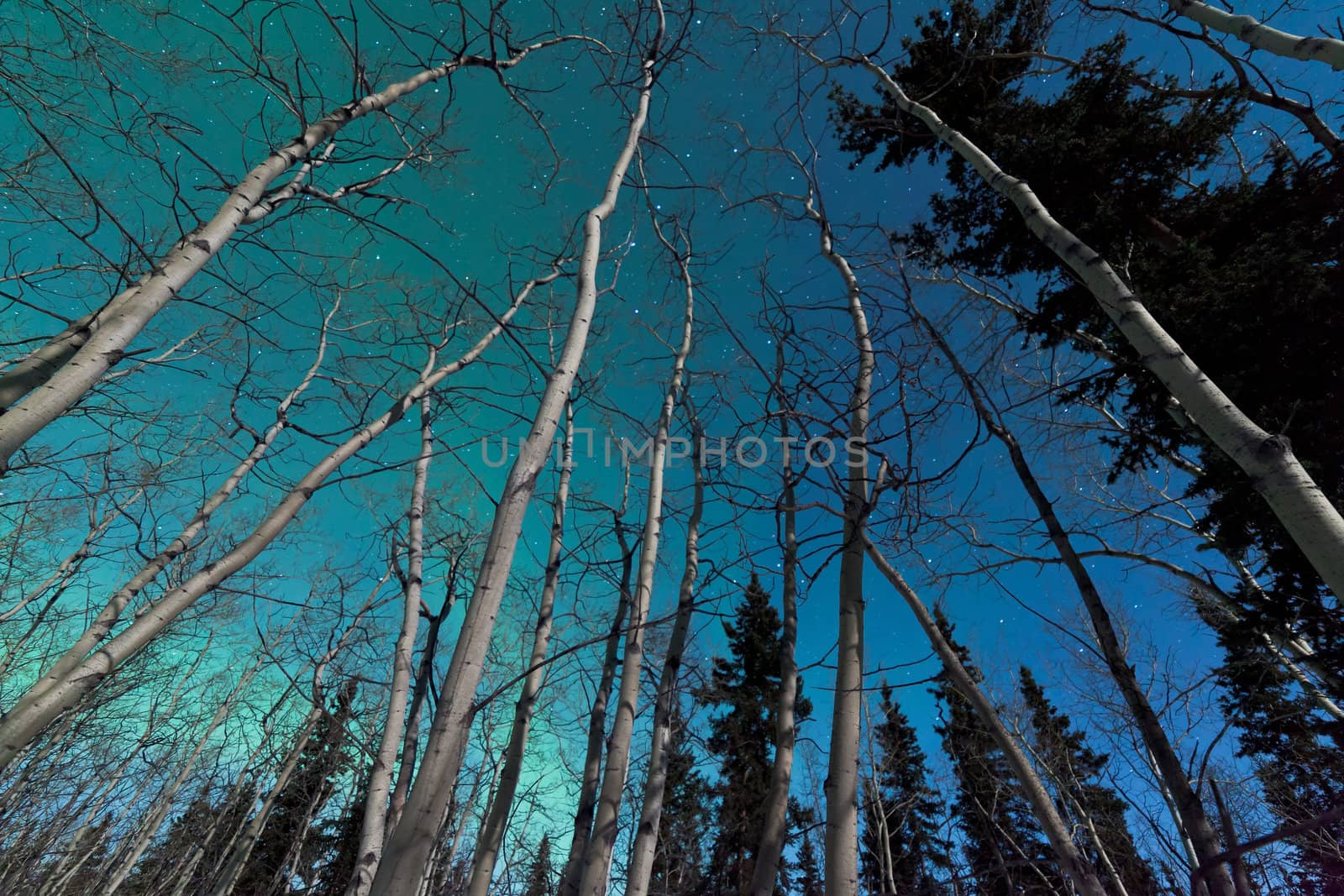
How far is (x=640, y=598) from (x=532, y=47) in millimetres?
3976

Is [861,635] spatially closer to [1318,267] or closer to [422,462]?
[422,462]

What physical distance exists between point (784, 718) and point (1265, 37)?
5344 mm

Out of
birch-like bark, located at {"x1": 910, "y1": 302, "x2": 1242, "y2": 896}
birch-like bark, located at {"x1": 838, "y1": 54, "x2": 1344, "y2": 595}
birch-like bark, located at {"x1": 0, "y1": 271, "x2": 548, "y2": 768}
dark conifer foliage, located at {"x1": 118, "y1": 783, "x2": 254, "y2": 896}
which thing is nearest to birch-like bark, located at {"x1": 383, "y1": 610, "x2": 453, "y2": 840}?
birch-like bark, located at {"x1": 0, "y1": 271, "x2": 548, "y2": 768}

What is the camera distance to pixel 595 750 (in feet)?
13.2

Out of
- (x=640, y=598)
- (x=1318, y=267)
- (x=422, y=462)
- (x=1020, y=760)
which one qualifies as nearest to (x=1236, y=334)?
(x=1318, y=267)

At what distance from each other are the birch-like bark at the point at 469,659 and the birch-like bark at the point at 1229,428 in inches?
101

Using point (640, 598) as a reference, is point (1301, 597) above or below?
above

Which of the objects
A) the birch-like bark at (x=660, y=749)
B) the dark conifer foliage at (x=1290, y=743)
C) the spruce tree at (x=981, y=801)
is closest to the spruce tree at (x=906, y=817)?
the spruce tree at (x=981, y=801)

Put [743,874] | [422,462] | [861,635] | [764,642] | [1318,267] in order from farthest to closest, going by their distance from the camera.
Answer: [764,642]
[743,874]
[422,462]
[1318,267]
[861,635]

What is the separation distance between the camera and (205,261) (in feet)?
7.60

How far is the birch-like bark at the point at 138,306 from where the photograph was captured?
1799mm

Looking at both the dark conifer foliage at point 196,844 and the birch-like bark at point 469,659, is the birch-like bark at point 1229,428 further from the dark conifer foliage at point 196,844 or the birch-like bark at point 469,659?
the dark conifer foliage at point 196,844

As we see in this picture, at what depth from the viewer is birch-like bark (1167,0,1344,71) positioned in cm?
312

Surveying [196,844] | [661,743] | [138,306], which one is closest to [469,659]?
[138,306]
